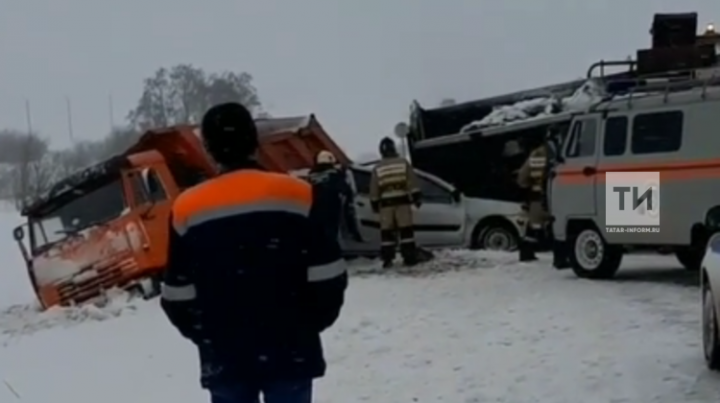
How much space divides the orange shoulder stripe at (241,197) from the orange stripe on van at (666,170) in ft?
29.0

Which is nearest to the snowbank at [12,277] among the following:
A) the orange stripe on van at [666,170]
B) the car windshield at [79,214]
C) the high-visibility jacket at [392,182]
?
the car windshield at [79,214]

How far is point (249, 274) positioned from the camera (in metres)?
4.04

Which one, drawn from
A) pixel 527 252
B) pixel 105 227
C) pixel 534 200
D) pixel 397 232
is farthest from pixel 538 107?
pixel 105 227

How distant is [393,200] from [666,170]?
4.22m

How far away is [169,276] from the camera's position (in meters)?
4.19

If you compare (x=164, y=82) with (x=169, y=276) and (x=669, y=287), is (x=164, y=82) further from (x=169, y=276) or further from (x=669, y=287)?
(x=169, y=276)

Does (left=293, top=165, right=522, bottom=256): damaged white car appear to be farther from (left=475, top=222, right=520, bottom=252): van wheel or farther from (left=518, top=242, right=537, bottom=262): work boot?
(left=518, top=242, right=537, bottom=262): work boot

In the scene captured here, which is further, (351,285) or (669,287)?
(351,285)

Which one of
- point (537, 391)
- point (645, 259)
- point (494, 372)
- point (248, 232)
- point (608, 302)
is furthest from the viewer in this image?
point (645, 259)

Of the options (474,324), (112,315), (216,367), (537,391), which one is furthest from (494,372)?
(112,315)

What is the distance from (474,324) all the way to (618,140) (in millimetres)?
3700

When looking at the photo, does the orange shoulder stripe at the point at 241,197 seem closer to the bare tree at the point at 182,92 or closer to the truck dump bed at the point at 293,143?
the truck dump bed at the point at 293,143

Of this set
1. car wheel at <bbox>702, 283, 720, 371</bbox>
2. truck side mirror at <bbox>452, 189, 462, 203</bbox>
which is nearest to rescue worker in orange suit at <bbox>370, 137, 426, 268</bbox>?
truck side mirror at <bbox>452, 189, 462, 203</bbox>

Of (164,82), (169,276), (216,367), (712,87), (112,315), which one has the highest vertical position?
(164,82)
